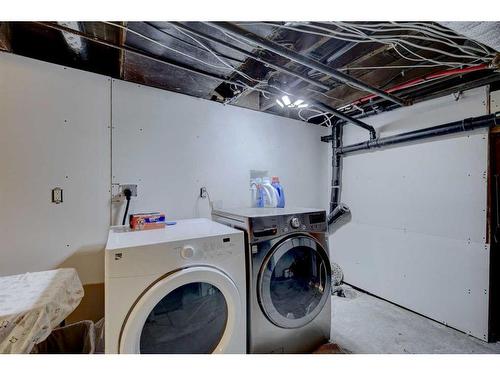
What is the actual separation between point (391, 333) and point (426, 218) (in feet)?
3.33

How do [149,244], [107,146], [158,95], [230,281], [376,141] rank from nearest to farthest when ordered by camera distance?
[149,244]
[230,281]
[107,146]
[158,95]
[376,141]

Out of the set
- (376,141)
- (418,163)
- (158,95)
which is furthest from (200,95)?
(418,163)

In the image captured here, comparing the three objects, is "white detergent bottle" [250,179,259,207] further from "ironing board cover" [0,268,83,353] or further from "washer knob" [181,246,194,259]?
"ironing board cover" [0,268,83,353]

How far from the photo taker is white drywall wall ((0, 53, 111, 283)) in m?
1.33

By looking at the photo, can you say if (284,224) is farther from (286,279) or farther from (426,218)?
(426,218)

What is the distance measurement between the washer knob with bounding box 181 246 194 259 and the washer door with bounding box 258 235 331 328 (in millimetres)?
476

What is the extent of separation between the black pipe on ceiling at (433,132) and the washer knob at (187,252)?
210 cm

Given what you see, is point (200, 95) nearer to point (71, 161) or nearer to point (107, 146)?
point (107, 146)

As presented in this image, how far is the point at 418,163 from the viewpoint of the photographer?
2.00 meters

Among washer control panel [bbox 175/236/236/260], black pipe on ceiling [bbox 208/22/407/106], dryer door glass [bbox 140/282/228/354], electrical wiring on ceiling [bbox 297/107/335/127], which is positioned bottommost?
dryer door glass [bbox 140/282/228/354]

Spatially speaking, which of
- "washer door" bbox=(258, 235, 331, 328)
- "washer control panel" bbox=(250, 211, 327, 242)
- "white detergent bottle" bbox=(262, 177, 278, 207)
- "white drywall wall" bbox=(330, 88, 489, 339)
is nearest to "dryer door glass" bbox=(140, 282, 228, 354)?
"washer door" bbox=(258, 235, 331, 328)

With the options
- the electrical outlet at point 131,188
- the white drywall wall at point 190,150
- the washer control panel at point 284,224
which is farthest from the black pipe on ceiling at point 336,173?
the electrical outlet at point 131,188
